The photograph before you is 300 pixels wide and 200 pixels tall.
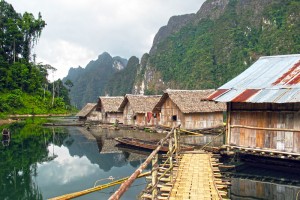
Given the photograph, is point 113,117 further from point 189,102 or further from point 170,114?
point 189,102

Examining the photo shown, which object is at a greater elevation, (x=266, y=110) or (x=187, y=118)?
(x=266, y=110)

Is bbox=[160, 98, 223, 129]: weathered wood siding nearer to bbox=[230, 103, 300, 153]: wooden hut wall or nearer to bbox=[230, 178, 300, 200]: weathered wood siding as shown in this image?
bbox=[230, 103, 300, 153]: wooden hut wall

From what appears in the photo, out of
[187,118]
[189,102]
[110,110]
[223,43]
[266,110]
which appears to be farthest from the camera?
[223,43]

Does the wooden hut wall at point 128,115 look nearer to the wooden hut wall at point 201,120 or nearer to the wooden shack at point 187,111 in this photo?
the wooden shack at point 187,111

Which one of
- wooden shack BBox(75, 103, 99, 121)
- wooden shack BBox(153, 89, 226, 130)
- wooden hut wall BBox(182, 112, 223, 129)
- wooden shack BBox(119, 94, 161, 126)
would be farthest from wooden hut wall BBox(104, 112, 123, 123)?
wooden hut wall BBox(182, 112, 223, 129)

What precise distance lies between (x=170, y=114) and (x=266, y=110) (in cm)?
1661

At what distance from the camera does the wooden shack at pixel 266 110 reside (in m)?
12.3

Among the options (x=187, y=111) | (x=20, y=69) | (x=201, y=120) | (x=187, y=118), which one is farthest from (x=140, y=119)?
(x=20, y=69)

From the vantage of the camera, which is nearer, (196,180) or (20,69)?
(196,180)

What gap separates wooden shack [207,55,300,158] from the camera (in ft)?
40.5

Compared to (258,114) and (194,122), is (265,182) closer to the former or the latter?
(258,114)

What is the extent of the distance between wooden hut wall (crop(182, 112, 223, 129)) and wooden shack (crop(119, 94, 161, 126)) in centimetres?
506

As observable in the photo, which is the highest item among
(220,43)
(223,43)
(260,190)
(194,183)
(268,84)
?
(220,43)

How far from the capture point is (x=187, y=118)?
28.3 m
